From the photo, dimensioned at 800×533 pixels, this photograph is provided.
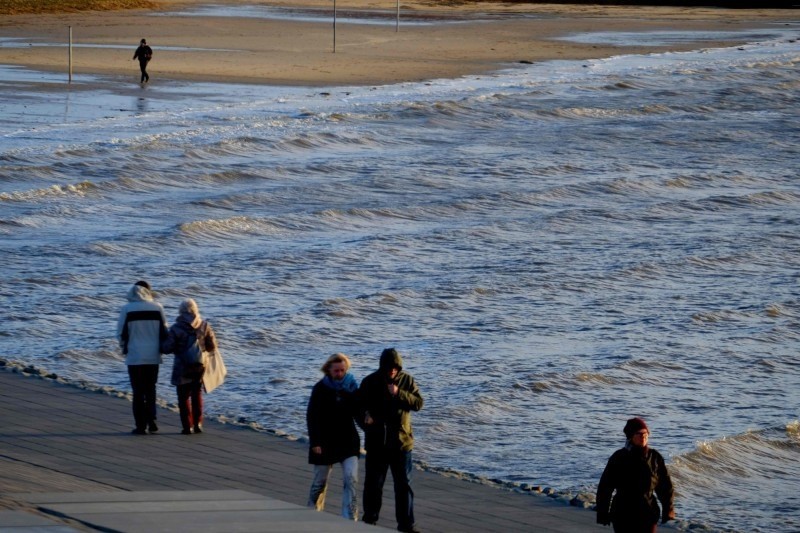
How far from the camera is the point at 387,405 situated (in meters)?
9.90

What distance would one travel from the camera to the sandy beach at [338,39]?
4594cm

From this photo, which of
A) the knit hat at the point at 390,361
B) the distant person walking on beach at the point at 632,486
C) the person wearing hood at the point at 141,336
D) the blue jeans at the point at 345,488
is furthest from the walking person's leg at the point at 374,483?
the person wearing hood at the point at 141,336

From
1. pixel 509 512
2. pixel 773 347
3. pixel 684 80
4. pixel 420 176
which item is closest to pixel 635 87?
pixel 684 80

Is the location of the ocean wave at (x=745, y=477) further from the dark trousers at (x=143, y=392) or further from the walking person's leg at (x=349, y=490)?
the dark trousers at (x=143, y=392)

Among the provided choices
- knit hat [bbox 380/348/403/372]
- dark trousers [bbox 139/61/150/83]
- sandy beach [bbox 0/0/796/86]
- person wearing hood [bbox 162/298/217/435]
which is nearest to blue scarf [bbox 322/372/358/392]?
knit hat [bbox 380/348/403/372]

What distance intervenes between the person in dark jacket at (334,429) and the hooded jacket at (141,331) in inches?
102

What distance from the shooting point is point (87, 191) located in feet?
86.1

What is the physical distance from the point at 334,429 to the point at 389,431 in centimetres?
36

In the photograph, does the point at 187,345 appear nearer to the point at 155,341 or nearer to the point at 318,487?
the point at 155,341

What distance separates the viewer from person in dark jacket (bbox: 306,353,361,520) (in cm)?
984

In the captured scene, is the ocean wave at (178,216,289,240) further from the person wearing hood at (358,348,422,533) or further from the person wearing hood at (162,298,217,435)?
the person wearing hood at (358,348,422,533)

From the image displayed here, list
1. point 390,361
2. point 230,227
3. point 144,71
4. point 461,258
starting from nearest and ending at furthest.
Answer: point 390,361 → point 461,258 → point 230,227 → point 144,71

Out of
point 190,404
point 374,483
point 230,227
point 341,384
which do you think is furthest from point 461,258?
point 341,384

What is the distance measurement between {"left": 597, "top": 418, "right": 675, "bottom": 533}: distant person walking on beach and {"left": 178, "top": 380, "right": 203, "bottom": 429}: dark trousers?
4.17m
